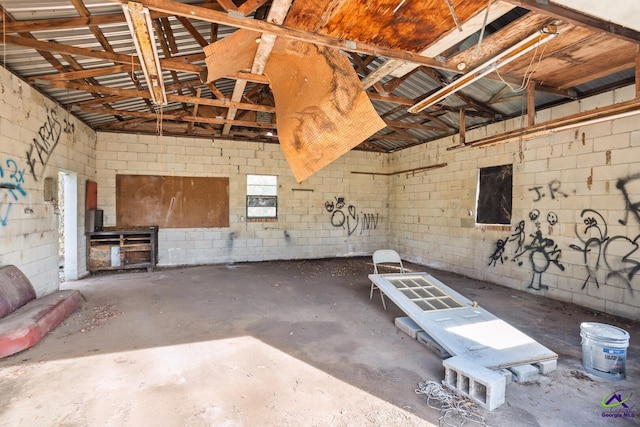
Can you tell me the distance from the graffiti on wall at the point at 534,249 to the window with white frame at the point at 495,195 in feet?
1.12

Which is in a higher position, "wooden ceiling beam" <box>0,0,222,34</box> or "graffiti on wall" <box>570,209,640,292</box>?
"wooden ceiling beam" <box>0,0,222,34</box>

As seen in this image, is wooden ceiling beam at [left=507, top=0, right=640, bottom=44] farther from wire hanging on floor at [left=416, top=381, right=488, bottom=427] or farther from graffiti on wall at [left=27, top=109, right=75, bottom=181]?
graffiti on wall at [left=27, top=109, right=75, bottom=181]

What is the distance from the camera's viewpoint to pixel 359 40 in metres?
2.44

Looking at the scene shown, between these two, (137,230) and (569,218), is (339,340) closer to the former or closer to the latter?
(569,218)

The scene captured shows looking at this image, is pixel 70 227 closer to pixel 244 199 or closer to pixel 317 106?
pixel 244 199

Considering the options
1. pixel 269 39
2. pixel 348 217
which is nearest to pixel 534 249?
pixel 348 217

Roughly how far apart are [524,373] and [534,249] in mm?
3227

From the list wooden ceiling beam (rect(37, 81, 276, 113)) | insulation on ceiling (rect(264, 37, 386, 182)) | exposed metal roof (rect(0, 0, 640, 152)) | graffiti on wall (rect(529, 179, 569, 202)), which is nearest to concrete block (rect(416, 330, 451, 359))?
insulation on ceiling (rect(264, 37, 386, 182))

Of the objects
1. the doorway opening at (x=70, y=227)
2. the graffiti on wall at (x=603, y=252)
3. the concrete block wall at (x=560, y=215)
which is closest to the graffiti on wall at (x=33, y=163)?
the doorway opening at (x=70, y=227)

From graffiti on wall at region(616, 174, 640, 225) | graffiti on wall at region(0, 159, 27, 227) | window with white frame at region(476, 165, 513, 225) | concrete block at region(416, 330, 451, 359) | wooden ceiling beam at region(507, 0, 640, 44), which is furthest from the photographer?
window with white frame at region(476, 165, 513, 225)

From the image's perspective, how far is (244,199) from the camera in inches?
301

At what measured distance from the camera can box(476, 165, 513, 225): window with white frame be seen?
18.1 feet

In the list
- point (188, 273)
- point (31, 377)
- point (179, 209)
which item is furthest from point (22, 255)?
point (179, 209)

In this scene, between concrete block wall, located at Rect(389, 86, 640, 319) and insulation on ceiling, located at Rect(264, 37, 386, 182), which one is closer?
insulation on ceiling, located at Rect(264, 37, 386, 182)
